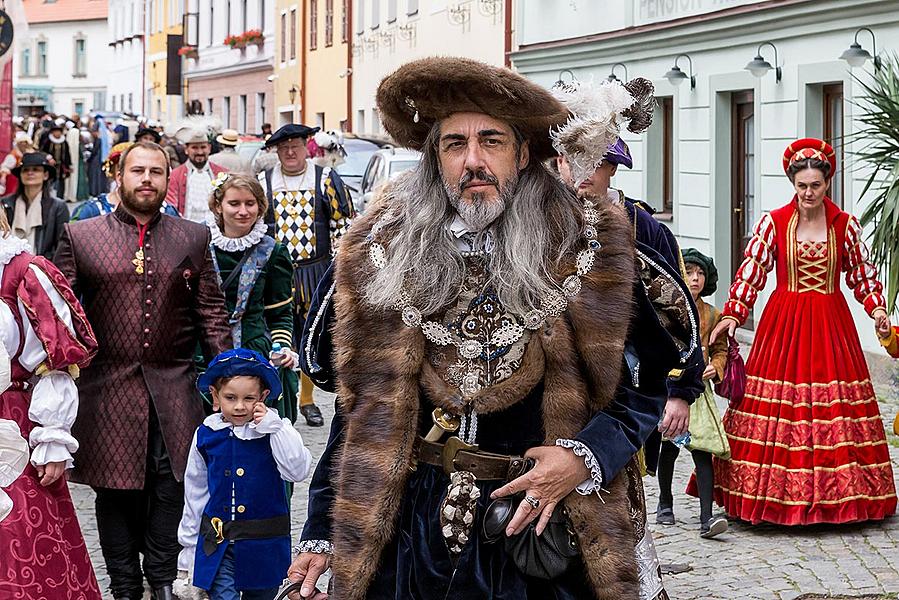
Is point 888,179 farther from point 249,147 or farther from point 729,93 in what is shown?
point 249,147

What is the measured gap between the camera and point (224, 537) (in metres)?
6.05

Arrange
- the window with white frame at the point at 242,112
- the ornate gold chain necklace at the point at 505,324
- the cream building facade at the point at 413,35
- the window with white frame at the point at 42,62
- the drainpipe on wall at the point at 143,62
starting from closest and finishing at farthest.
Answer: the ornate gold chain necklace at the point at 505,324
the cream building facade at the point at 413,35
the window with white frame at the point at 242,112
the drainpipe on wall at the point at 143,62
the window with white frame at the point at 42,62

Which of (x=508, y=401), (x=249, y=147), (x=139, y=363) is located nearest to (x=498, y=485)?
(x=508, y=401)

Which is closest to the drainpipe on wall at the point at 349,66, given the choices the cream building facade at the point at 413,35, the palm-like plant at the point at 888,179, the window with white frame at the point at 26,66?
the cream building facade at the point at 413,35

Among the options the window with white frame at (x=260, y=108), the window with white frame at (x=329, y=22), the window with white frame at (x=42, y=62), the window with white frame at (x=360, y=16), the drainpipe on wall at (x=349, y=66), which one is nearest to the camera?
the window with white frame at (x=360, y=16)

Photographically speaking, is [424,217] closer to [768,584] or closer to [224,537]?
[224,537]

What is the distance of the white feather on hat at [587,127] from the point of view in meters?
4.09

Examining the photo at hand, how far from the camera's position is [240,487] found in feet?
20.0

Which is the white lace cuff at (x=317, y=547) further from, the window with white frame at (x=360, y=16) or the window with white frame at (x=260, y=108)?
the window with white frame at (x=260, y=108)

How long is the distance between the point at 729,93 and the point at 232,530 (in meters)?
12.1

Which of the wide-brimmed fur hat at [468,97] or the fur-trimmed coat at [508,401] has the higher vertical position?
the wide-brimmed fur hat at [468,97]

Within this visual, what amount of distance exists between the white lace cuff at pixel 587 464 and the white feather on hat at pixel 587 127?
73cm

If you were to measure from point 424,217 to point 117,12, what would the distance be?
7643 cm

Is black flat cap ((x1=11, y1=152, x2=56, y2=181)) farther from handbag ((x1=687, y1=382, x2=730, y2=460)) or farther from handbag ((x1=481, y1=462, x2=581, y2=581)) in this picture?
handbag ((x1=481, y1=462, x2=581, y2=581))
